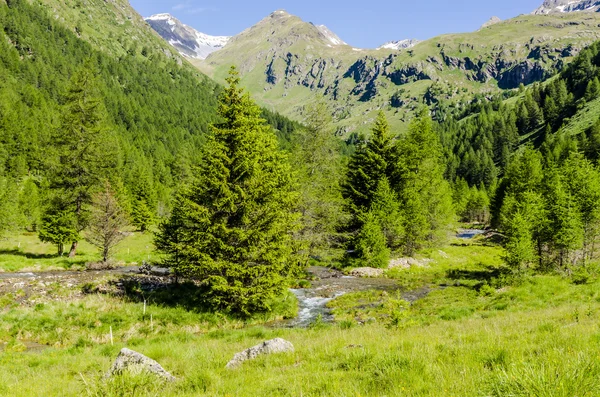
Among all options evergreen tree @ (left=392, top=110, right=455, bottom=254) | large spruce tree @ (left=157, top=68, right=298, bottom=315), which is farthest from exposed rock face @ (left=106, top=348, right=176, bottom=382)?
evergreen tree @ (left=392, top=110, right=455, bottom=254)

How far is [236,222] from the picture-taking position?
71.3 ft

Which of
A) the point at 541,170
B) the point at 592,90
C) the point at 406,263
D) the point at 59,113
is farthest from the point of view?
the point at 592,90

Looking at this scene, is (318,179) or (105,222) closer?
(105,222)

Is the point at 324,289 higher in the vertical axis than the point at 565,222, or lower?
lower

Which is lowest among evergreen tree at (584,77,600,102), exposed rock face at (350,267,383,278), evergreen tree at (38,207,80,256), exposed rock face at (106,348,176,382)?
exposed rock face at (350,267,383,278)

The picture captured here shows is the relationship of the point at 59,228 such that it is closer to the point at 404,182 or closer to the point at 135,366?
the point at 135,366

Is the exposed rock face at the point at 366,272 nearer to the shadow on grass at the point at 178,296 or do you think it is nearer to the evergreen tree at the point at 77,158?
the shadow on grass at the point at 178,296

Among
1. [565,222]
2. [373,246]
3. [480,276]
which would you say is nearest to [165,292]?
[373,246]

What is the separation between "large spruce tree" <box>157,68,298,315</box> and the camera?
2016cm

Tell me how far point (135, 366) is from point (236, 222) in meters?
14.0

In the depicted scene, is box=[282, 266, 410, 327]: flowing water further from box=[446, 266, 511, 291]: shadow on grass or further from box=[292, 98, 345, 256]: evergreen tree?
box=[446, 266, 511, 291]: shadow on grass

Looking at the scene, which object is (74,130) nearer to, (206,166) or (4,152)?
(206,166)

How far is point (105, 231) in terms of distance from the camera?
34.2m

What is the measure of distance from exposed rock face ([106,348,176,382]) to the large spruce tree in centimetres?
1063
